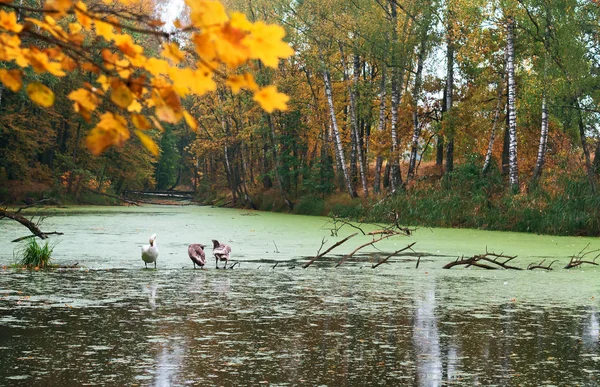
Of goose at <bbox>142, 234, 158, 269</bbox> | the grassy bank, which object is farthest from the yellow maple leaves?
the grassy bank

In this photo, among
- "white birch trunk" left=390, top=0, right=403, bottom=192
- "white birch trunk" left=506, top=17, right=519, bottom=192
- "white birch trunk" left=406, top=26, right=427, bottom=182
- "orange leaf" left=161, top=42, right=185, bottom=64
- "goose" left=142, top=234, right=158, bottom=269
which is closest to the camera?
"orange leaf" left=161, top=42, right=185, bottom=64

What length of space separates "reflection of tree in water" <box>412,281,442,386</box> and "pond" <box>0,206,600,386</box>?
15mm

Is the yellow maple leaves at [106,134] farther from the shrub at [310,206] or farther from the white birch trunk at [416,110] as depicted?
the shrub at [310,206]

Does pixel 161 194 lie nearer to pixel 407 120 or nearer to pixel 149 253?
pixel 407 120

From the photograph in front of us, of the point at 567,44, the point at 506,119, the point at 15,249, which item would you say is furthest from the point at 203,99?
the point at 15,249

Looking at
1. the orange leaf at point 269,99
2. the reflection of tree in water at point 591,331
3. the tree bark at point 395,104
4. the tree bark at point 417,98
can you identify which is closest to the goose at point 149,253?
the reflection of tree in water at point 591,331

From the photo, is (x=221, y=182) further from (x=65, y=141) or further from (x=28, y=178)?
(x=28, y=178)

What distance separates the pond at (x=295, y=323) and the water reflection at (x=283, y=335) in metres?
0.02

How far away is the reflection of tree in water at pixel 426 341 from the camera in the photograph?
16.9ft

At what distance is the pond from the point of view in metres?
5.18

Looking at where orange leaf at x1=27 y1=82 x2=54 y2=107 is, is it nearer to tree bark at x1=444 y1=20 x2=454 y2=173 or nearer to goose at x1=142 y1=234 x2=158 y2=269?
goose at x1=142 y1=234 x2=158 y2=269

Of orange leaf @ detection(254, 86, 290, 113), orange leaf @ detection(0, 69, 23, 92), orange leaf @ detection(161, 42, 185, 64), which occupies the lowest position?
orange leaf @ detection(254, 86, 290, 113)

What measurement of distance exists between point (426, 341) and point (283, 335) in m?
1.11

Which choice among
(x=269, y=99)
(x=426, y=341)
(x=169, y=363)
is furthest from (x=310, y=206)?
(x=269, y=99)
